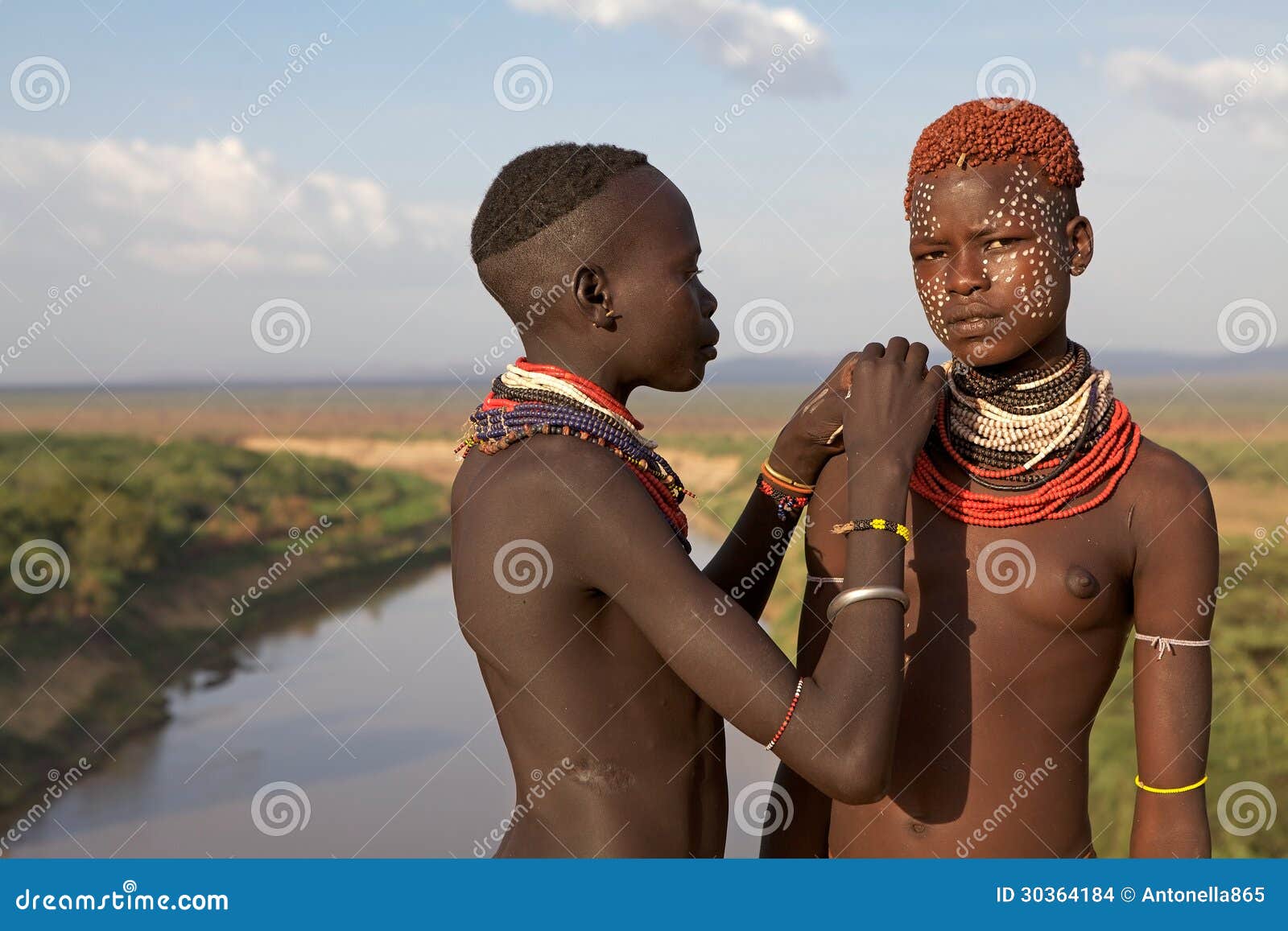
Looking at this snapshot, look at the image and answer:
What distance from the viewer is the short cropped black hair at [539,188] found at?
301cm

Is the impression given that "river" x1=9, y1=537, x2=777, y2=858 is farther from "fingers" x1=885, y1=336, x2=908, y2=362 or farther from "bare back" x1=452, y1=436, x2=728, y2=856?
"fingers" x1=885, y1=336, x2=908, y2=362

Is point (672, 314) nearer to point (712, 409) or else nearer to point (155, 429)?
point (155, 429)

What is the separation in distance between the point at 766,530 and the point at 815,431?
37cm

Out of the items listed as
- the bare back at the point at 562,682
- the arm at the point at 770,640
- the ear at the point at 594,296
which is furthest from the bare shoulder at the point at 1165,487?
the ear at the point at 594,296

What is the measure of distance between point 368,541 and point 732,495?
12847 mm

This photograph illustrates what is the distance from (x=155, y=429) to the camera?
2378 inches

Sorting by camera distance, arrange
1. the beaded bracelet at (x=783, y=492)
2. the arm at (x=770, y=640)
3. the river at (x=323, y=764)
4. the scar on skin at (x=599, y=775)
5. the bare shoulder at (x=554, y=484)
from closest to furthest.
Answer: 1. the arm at (x=770, y=640)
2. the bare shoulder at (x=554, y=484)
3. the scar on skin at (x=599, y=775)
4. the beaded bracelet at (x=783, y=492)
5. the river at (x=323, y=764)

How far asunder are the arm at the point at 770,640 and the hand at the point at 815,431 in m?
0.34

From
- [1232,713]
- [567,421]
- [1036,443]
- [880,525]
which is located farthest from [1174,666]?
[1232,713]

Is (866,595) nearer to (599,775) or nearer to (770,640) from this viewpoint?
(770,640)

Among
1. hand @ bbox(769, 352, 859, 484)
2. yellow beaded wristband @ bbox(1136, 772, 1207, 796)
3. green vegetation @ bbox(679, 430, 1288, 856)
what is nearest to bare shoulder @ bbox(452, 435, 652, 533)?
hand @ bbox(769, 352, 859, 484)

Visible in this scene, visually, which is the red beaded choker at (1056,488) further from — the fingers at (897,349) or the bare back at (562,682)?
the bare back at (562,682)

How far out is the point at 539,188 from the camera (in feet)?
9.98

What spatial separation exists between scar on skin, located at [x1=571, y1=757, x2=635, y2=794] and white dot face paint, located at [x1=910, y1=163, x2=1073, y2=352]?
1.42 metres
